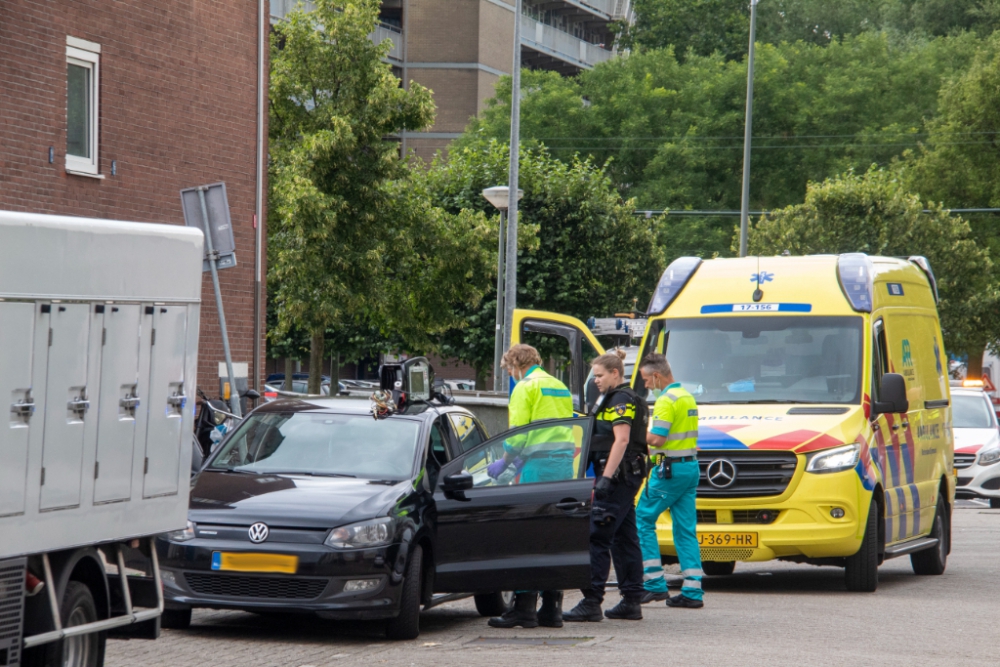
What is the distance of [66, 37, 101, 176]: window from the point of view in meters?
16.5

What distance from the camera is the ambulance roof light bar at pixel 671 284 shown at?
13.5 meters

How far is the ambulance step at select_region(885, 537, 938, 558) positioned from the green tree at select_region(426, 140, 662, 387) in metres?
24.3

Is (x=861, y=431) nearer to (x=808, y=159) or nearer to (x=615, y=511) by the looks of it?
(x=615, y=511)

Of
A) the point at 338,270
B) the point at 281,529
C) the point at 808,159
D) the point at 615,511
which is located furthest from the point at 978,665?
the point at 808,159

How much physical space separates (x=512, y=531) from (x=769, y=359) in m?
3.97

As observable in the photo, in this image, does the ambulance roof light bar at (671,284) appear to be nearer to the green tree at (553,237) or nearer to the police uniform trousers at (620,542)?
the police uniform trousers at (620,542)

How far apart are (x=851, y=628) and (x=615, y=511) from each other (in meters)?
1.69

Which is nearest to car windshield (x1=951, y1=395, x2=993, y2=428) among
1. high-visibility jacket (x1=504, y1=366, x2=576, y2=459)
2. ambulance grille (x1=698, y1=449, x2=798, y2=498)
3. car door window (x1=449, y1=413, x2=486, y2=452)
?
ambulance grille (x1=698, y1=449, x2=798, y2=498)

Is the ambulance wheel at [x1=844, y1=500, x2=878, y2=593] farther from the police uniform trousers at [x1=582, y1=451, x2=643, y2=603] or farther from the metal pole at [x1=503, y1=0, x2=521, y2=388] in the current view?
the metal pole at [x1=503, y1=0, x2=521, y2=388]

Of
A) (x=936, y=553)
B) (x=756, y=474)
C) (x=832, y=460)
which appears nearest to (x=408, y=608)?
(x=756, y=474)

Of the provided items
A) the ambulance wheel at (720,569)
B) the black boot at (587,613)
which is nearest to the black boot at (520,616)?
the black boot at (587,613)

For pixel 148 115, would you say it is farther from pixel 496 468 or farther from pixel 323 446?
pixel 496 468

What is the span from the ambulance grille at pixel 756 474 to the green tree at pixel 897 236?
33058 mm

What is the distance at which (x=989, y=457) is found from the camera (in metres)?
23.8
